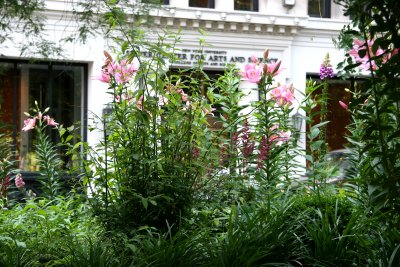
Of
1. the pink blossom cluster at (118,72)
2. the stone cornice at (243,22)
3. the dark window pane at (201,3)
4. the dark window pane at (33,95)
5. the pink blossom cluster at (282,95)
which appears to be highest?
the dark window pane at (201,3)

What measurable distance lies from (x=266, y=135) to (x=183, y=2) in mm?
15059

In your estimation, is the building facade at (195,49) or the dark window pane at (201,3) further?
the dark window pane at (201,3)

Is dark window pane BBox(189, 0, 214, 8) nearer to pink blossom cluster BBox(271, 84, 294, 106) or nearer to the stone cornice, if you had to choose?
the stone cornice

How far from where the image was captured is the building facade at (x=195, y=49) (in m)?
20.4

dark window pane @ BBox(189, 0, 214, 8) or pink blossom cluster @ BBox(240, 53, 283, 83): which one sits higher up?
dark window pane @ BBox(189, 0, 214, 8)

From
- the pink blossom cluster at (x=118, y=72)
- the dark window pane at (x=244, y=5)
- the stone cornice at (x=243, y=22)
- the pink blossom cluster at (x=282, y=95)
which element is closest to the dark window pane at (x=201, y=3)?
the stone cornice at (x=243, y=22)

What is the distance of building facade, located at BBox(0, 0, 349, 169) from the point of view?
66.9 feet

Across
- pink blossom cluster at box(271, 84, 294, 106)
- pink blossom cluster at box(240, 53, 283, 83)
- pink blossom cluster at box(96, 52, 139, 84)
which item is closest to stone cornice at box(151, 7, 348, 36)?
pink blossom cluster at box(271, 84, 294, 106)

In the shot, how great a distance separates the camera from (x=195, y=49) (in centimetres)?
2069

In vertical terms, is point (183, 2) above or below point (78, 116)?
above

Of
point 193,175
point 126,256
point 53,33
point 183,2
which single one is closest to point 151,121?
point 193,175

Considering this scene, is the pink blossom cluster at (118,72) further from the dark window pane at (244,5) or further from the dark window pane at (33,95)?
the dark window pane at (244,5)

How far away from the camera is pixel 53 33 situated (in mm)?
20172

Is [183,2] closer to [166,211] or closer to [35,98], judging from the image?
[35,98]
